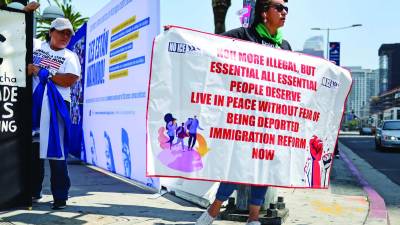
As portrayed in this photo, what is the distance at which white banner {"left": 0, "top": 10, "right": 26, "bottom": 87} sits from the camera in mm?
4309

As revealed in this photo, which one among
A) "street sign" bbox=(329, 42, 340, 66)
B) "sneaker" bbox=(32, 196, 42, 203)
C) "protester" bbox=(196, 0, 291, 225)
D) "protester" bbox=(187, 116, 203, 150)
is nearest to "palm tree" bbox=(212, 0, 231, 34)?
"sneaker" bbox=(32, 196, 42, 203)

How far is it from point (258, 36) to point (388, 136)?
1913cm

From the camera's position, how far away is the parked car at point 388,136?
21.3 m

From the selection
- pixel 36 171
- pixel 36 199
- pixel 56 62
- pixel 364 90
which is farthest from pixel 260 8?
pixel 364 90

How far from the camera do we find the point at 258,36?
13.6 ft

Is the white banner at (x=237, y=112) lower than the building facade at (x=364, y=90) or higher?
lower

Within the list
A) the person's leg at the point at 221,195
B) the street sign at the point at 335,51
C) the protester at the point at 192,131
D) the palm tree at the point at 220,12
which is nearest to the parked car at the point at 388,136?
the street sign at the point at 335,51

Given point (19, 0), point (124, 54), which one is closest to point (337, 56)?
point (124, 54)

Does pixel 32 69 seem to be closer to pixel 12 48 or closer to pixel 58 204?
pixel 12 48

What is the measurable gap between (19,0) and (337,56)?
52.2 ft

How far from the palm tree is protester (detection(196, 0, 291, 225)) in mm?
5336

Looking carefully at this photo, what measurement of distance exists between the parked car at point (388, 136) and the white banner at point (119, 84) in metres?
15.9

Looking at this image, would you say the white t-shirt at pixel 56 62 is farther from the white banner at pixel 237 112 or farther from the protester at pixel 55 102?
the white banner at pixel 237 112

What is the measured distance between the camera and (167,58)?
12.3ft
